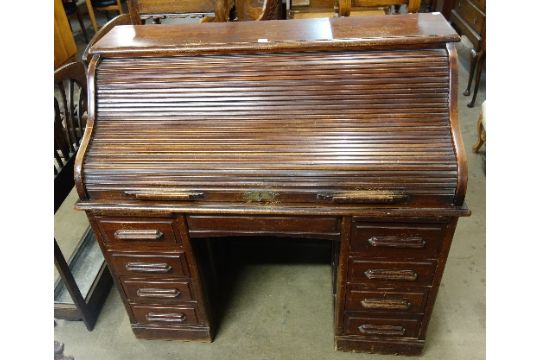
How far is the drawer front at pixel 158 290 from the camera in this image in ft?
5.94

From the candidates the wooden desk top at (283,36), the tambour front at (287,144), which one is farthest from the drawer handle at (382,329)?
the wooden desk top at (283,36)

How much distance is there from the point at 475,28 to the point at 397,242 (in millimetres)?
2739

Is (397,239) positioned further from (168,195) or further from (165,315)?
(165,315)

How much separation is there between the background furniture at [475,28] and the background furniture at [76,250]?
9.74 feet

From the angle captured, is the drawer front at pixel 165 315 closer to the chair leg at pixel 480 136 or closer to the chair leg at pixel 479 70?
the chair leg at pixel 480 136

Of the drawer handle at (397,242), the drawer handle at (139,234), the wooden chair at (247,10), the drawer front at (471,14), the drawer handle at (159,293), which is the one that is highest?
the wooden chair at (247,10)


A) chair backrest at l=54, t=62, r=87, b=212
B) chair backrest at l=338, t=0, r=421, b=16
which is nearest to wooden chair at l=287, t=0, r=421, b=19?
chair backrest at l=338, t=0, r=421, b=16

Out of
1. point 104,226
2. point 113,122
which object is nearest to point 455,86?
point 113,122

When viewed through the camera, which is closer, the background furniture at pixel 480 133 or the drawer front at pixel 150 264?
the drawer front at pixel 150 264

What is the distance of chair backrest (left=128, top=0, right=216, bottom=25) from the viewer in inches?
96.7

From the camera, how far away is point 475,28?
347 cm

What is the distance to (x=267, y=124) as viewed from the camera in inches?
60.2

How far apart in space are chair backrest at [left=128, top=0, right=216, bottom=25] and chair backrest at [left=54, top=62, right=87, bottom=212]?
66 centimetres

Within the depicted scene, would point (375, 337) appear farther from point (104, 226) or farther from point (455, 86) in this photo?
point (104, 226)
